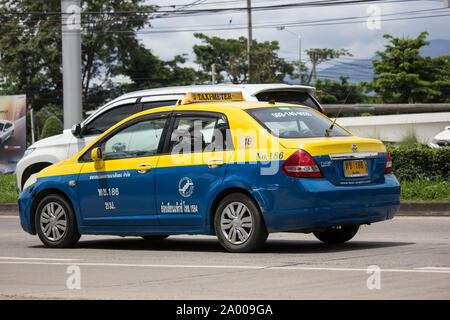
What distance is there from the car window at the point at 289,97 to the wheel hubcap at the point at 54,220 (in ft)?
12.2

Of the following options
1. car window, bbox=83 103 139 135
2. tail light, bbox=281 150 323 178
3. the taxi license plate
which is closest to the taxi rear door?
tail light, bbox=281 150 323 178

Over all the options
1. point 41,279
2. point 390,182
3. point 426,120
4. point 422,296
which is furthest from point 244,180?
point 426,120

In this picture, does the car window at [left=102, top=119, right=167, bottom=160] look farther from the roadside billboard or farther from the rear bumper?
the roadside billboard

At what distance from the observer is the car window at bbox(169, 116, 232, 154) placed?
9.14 m

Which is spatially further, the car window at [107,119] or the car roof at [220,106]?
the car window at [107,119]

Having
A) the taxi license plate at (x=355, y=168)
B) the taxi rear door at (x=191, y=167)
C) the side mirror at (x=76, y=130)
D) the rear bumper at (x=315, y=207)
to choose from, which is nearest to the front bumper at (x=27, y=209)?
the taxi rear door at (x=191, y=167)

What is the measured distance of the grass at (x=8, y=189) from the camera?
65.6ft

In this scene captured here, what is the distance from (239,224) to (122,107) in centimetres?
539

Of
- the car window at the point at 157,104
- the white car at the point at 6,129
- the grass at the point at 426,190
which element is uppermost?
the car window at the point at 157,104

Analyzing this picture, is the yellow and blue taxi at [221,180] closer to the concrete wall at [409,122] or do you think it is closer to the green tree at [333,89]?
the concrete wall at [409,122]

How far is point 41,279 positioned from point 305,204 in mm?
2712

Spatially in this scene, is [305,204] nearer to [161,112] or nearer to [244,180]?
[244,180]

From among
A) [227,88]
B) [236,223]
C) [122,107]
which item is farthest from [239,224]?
[122,107]

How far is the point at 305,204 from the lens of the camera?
8422 mm
